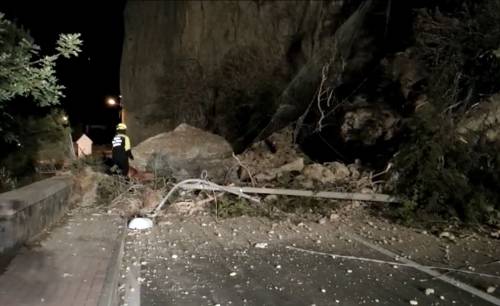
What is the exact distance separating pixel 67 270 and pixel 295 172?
627cm

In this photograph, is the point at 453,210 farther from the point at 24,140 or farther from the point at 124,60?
the point at 124,60

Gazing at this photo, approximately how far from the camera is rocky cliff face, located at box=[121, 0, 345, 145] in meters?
20.8

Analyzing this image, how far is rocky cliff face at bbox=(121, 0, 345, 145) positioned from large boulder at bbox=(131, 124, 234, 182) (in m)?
4.72

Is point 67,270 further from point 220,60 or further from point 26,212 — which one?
point 220,60

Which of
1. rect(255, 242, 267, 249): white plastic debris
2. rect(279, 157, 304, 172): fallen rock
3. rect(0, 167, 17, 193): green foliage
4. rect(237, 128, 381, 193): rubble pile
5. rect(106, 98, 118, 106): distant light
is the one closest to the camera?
rect(255, 242, 267, 249): white plastic debris

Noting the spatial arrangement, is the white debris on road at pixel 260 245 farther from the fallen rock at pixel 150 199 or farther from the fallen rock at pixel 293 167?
the fallen rock at pixel 293 167

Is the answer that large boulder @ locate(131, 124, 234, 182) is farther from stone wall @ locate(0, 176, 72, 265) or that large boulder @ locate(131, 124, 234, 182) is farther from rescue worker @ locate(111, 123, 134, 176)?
stone wall @ locate(0, 176, 72, 265)

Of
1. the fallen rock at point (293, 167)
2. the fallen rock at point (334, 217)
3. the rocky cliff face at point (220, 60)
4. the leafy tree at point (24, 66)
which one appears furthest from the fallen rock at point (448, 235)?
the rocky cliff face at point (220, 60)

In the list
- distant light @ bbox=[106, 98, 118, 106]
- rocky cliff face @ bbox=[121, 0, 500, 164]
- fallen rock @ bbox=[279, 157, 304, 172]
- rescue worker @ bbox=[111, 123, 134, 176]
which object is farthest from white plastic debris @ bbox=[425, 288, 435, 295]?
distant light @ bbox=[106, 98, 118, 106]

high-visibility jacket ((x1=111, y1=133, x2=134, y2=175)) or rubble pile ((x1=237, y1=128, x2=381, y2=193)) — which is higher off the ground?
high-visibility jacket ((x1=111, y1=133, x2=134, y2=175))

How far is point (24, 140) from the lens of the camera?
14117 mm

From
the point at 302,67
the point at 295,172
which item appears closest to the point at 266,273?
the point at 295,172

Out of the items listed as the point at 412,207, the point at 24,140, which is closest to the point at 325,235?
the point at 412,207

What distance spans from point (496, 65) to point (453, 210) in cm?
354
